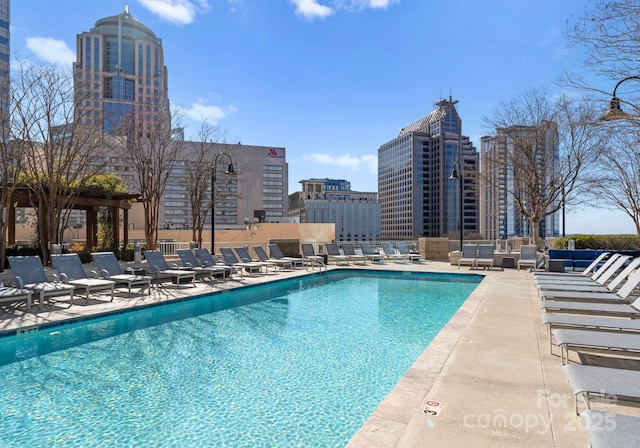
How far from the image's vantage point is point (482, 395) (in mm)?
3316

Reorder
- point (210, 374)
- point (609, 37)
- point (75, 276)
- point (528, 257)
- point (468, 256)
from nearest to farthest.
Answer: point (210, 374)
point (609, 37)
point (75, 276)
point (528, 257)
point (468, 256)

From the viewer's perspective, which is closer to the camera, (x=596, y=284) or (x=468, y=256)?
(x=596, y=284)

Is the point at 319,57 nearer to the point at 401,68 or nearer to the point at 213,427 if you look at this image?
the point at 401,68

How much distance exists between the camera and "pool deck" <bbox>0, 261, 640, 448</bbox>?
2670 millimetres

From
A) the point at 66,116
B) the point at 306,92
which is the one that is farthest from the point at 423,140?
the point at 66,116

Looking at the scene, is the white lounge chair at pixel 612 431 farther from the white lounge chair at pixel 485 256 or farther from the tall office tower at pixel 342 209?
the tall office tower at pixel 342 209

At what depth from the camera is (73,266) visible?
28.3 ft

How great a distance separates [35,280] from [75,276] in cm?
78

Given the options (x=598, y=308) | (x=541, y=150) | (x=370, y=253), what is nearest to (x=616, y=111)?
(x=598, y=308)

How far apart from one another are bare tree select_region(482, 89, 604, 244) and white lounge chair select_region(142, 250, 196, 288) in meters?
15.8

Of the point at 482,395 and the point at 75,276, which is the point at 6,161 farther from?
the point at 482,395

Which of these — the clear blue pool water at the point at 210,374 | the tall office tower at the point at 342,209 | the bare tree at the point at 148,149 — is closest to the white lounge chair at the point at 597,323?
the clear blue pool water at the point at 210,374

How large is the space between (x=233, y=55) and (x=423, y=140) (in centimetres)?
12447

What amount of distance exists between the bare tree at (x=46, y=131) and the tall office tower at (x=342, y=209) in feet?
430
